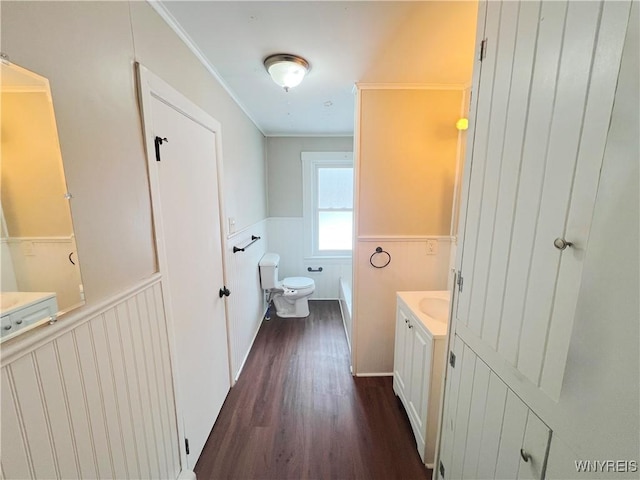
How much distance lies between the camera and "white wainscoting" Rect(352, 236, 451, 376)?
7.09 feet

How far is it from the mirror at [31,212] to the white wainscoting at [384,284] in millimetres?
1779

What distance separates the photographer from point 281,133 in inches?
137

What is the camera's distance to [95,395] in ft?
2.73

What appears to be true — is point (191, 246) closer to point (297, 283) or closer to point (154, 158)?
point (154, 158)

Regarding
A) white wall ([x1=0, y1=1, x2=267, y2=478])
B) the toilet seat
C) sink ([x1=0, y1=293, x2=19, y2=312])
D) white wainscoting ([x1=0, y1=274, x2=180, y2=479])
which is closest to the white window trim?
the toilet seat

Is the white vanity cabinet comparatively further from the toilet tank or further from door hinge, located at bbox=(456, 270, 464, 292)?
the toilet tank

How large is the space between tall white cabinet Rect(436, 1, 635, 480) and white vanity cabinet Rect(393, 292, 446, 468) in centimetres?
40

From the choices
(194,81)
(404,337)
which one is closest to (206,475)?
(404,337)

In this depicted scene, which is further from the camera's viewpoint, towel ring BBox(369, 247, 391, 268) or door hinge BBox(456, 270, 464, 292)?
towel ring BBox(369, 247, 391, 268)

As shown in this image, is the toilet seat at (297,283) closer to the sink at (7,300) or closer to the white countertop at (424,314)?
the white countertop at (424,314)

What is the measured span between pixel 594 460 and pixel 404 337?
131 cm

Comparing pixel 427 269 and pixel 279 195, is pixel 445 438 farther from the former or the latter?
pixel 279 195

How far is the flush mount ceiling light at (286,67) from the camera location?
1.50 meters

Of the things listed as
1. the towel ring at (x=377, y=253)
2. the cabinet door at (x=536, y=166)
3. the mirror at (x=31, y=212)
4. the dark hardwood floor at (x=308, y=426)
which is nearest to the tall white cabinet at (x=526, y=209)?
the cabinet door at (x=536, y=166)
